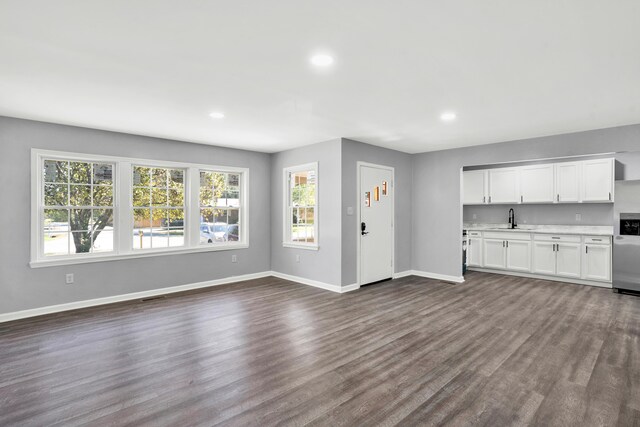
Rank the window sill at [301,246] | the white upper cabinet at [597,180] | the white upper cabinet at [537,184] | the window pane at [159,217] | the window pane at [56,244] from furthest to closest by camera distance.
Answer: the white upper cabinet at [537,184]
the window sill at [301,246]
the white upper cabinet at [597,180]
the window pane at [159,217]
the window pane at [56,244]

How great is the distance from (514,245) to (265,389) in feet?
19.2

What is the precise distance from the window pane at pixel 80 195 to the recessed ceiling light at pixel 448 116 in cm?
493

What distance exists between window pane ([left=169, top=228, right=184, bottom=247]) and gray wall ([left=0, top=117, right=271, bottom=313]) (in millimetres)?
233

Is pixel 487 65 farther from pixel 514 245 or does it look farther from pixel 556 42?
pixel 514 245

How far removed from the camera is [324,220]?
5.51 m

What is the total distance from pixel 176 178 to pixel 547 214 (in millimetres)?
7041

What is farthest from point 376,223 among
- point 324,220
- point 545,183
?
point 545,183

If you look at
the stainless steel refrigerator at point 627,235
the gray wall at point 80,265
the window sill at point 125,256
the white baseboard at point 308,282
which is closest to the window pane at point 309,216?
the white baseboard at point 308,282

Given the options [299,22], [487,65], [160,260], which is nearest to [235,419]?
[299,22]

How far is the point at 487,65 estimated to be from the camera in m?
2.62

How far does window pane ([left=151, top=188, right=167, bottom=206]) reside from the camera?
17.1 feet

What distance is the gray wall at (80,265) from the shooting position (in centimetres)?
398

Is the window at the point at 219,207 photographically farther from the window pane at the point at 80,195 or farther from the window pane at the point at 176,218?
the window pane at the point at 80,195

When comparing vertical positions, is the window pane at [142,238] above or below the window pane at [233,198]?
below
